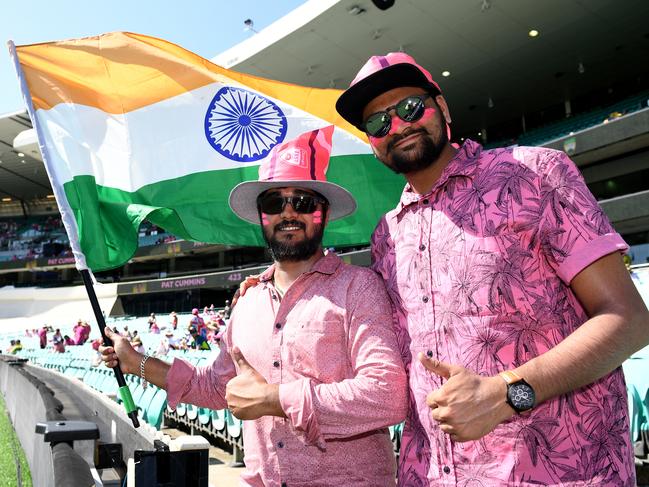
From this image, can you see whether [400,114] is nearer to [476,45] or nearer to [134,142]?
[134,142]

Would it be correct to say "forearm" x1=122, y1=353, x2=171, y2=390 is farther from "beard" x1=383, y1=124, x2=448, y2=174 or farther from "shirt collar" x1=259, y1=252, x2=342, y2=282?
"beard" x1=383, y1=124, x2=448, y2=174

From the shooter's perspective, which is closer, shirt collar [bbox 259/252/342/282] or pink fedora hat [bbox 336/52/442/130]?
pink fedora hat [bbox 336/52/442/130]

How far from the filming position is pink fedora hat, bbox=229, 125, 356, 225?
2.18m

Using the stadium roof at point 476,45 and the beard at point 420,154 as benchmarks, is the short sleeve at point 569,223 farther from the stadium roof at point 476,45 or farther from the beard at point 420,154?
the stadium roof at point 476,45

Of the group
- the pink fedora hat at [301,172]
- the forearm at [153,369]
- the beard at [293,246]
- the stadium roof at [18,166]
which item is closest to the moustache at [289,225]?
the beard at [293,246]

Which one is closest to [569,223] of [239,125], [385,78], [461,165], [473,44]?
[461,165]

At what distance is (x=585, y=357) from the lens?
53.4 inches

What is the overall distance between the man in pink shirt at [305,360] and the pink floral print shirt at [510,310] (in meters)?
0.13

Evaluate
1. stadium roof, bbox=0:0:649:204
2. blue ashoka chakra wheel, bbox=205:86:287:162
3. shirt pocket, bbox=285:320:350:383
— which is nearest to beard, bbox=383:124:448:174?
shirt pocket, bbox=285:320:350:383

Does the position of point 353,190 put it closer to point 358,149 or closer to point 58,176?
point 358,149

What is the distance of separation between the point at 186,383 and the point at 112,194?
1.43 m

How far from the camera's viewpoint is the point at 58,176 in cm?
315

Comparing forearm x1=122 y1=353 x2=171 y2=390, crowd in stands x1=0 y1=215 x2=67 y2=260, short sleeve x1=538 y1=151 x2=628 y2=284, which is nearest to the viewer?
short sleeve x1=538 y1=151 x2=628 y2=284

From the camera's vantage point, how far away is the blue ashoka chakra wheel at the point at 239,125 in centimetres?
368
